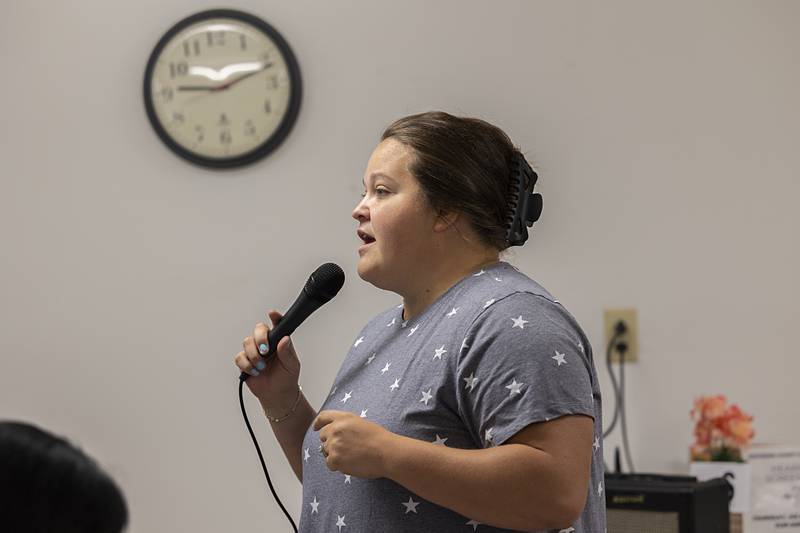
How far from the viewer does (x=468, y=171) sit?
142 centimetres

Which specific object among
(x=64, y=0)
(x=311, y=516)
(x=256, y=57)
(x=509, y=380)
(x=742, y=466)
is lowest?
(x=742, y=466)

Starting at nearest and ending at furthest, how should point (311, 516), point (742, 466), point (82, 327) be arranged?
point (311, 516) < point (742, 466) < point (82, 327)

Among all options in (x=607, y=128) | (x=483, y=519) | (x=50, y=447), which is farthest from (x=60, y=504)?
(x=607, y=128)

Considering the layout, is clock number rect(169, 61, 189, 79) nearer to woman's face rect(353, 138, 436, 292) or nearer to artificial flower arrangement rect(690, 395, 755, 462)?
woman's face rect(353, 138, 436, 292)

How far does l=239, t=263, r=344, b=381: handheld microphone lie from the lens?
1538 millimetres

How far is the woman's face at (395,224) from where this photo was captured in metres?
1.42

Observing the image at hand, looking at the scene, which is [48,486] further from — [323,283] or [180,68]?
[180,68]

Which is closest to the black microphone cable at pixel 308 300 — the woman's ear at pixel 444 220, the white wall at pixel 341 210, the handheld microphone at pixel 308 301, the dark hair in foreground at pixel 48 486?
the handheld microphone at pixel 308 301

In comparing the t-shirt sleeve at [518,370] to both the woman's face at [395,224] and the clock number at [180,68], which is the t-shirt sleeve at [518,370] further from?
the clock number at [180,68]

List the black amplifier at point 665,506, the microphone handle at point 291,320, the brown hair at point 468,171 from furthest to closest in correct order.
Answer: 1. the black amplifier at point 665,506
2. the microphone handle at point 291,320
3. the brown hair at point 468,171

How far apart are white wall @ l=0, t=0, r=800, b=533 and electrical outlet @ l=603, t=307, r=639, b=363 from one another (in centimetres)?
2

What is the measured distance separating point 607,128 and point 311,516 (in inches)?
61.7

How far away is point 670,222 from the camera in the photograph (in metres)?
2.63

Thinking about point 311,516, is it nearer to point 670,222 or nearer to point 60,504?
point 60,504
